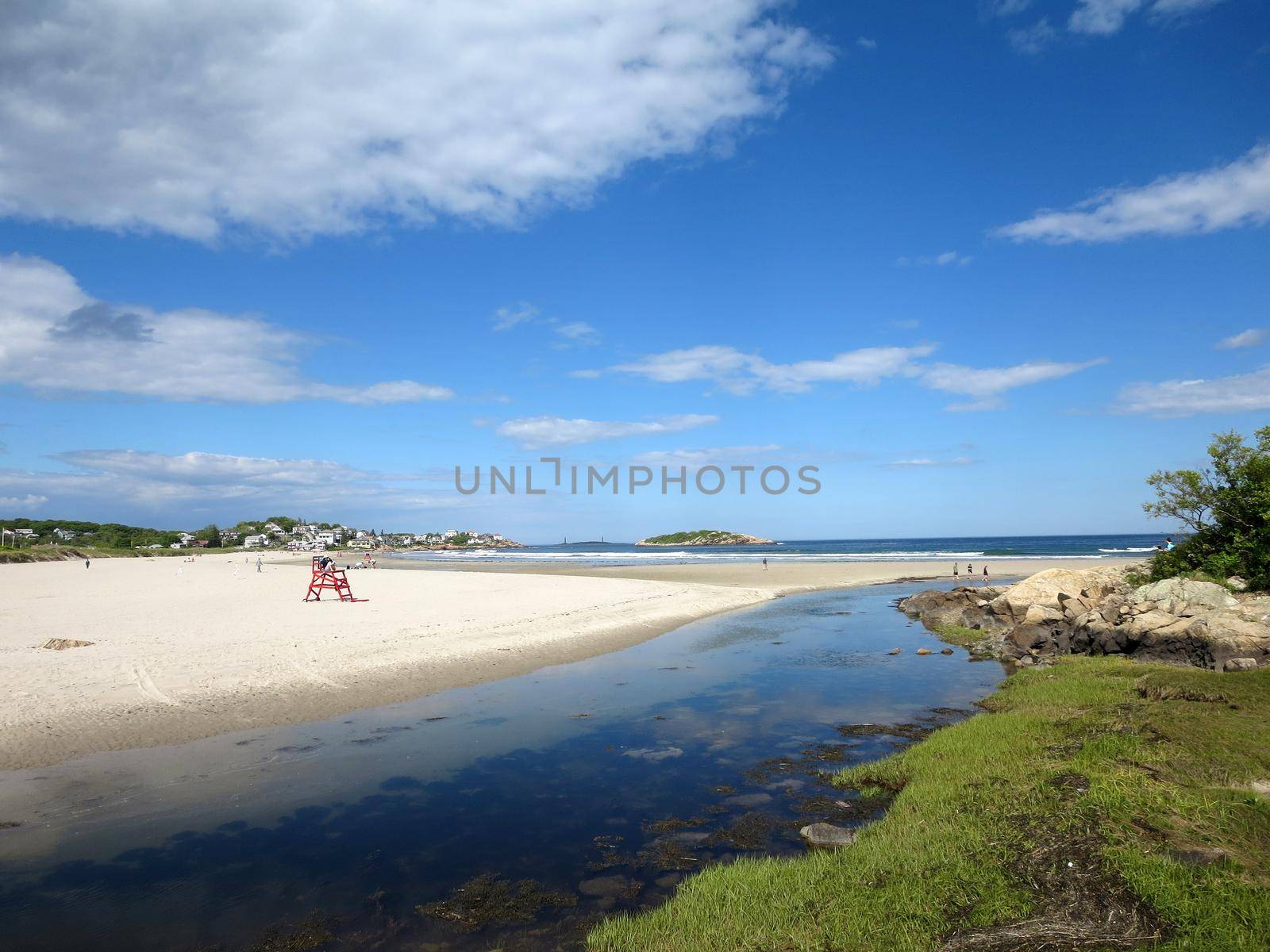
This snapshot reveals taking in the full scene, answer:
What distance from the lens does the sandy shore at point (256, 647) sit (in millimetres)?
14180

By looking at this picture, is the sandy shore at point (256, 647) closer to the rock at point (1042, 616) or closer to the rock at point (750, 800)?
the rock at point (750, 800)

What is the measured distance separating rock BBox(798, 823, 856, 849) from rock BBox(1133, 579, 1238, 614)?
54.9 ft

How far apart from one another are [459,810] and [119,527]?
652 feet

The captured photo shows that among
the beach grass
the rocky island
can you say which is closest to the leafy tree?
the rocky island

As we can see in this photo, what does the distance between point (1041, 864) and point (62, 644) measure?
2395 cm

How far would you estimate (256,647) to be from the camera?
2075 centimetres

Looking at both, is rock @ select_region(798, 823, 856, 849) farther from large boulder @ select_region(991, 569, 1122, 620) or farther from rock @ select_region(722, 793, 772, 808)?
large boulder @ select_region(991, 569, 1122, 620)

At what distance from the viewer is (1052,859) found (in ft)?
22.9

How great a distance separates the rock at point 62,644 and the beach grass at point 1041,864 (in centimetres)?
2011

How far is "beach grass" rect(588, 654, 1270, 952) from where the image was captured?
19.2ft

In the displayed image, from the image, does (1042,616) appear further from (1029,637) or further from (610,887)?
(610,887)

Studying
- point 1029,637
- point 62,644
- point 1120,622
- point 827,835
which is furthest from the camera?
point 1029,637

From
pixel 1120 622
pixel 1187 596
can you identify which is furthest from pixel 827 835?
pixel 1187 596

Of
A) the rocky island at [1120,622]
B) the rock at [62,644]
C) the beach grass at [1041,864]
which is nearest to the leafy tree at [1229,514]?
the rocky island at [1120,622]
